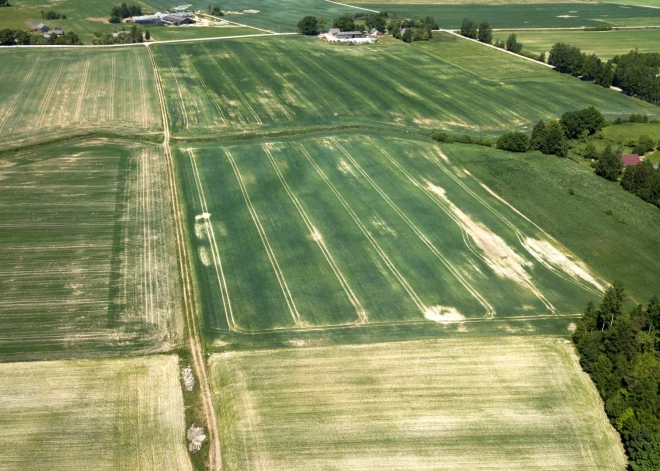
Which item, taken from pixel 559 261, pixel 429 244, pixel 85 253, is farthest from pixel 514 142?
pixel 85 253

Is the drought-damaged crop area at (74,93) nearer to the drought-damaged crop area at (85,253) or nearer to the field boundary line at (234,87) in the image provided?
the drought-damaged crop area at (85,253)

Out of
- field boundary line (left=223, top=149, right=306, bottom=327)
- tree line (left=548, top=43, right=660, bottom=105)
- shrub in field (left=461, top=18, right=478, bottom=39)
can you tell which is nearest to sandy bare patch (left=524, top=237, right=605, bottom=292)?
field boundary line (left=223, top=149, right=306, bottom=327)

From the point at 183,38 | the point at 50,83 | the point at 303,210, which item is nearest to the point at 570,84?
the point at 303,210

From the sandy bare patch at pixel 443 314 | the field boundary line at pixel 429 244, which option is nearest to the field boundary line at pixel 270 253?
the sandy bare patch at pixel 443 314

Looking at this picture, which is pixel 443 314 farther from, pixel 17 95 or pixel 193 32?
pixel 193 32

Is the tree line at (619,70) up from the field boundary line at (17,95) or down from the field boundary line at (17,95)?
up

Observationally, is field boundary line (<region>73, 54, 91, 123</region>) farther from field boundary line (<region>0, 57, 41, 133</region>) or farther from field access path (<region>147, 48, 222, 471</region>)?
field access path (<region>147, 48, 222, 471</region>)
